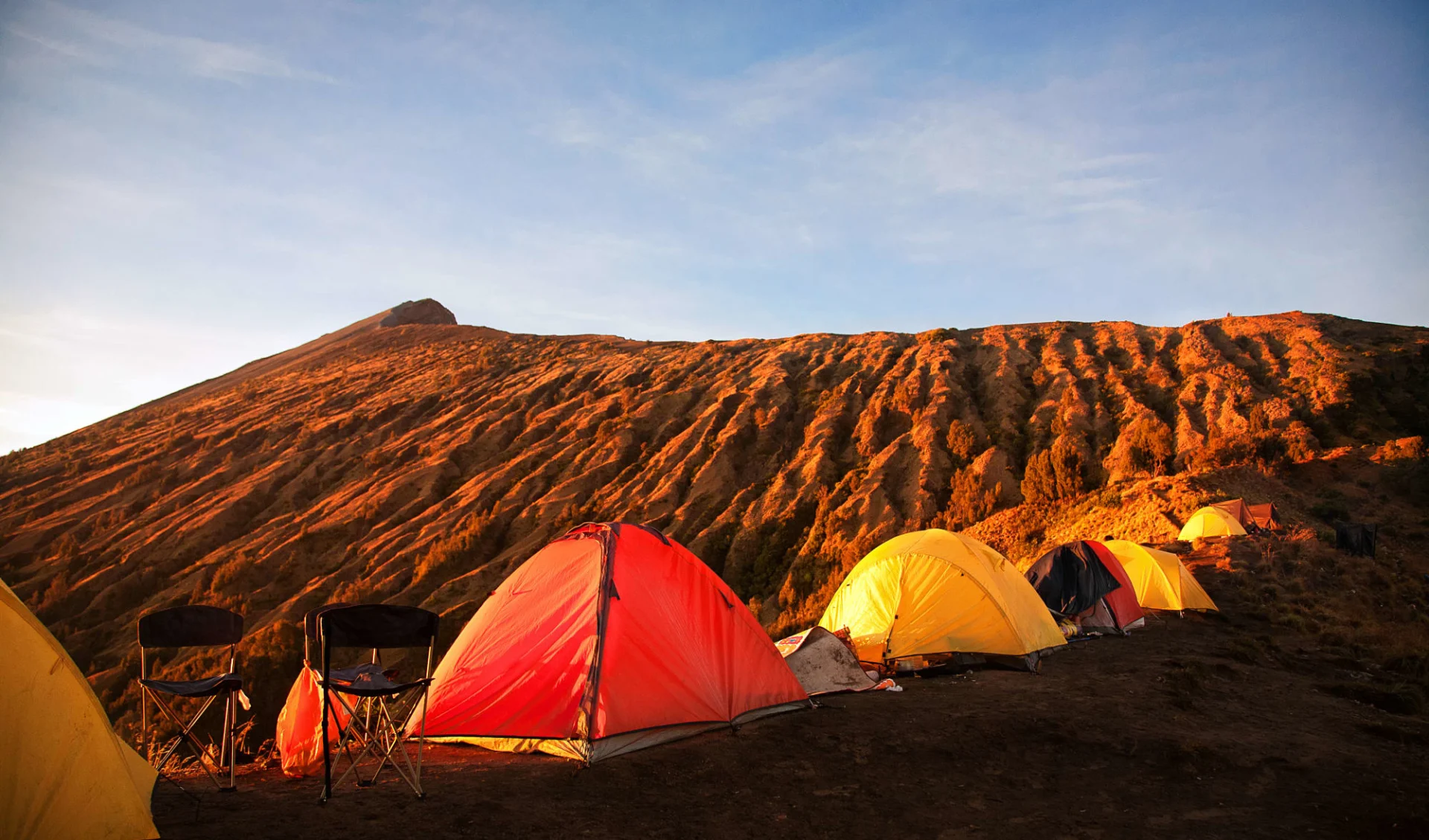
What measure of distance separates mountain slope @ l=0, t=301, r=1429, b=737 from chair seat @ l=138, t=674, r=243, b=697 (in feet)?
49.6

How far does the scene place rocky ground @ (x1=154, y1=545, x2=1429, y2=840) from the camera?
214 inches

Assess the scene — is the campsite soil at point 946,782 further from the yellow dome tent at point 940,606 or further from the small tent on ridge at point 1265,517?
the small tent on ridge at point 1265,517

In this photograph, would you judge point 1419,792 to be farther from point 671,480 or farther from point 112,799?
point 671,480

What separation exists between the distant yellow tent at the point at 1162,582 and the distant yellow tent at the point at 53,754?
16.3 metres

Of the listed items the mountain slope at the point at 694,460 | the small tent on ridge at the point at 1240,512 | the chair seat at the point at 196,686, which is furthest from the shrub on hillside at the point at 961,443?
the chair seat at the point at 196,686

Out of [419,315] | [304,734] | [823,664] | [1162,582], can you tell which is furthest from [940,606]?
[419,315]

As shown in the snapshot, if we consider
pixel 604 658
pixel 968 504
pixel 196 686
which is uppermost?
pixel 196 686

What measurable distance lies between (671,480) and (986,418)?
1190 centimetres

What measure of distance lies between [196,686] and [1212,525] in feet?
75.2

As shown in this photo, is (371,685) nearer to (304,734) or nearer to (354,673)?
(354,673)

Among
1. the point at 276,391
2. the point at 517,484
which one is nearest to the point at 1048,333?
the point at 517,484

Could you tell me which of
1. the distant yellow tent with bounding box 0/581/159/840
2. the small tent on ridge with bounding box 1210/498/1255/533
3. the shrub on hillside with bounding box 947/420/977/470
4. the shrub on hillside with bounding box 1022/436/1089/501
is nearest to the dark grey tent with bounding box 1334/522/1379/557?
the small tent on ridge with bounding box 1210/498/1255/533

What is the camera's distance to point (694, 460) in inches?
1180

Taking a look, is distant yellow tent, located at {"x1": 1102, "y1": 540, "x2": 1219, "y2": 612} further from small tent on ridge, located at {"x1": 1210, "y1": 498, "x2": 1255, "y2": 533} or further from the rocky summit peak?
the rocky summit peak
